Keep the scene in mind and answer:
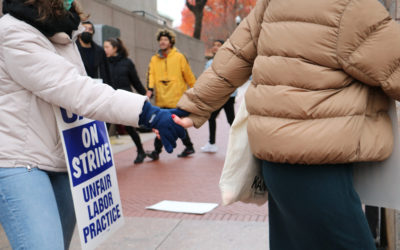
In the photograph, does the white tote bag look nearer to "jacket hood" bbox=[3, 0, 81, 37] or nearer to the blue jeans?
the blue jeans

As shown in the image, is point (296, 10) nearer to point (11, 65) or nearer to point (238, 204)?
point (11, 65)

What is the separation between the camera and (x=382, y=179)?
221 cm

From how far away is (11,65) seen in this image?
227cm

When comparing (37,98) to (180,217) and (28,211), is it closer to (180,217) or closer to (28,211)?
(28,211)

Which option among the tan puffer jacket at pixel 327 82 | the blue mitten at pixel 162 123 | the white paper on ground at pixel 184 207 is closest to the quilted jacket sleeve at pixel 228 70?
the blue mitten at pixel 162 123

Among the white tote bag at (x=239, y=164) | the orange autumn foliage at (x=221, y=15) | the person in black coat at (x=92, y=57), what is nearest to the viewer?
the white tote bag at (x=239, y=164)

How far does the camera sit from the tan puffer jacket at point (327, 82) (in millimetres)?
1975

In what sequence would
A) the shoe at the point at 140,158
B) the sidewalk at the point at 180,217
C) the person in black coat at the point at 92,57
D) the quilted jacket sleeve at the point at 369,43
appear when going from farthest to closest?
1. the shoe at the point at 140,158
2. the person in black coat at the point at 92,57
3. the sidewalk at the point at 180,217
4. the quilted jacket sleeve at the point at 369,43

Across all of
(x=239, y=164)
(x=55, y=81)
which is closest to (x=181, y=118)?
(x=239, y=164)

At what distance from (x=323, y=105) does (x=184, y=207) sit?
3.60 m

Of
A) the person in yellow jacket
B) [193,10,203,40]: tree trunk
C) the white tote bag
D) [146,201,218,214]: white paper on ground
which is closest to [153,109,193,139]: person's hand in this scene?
the white tote bag

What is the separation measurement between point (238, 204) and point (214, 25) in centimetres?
4128

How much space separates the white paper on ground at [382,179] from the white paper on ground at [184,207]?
119 inches

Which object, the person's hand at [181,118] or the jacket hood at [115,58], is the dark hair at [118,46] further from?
the person's hand at [181,118]
